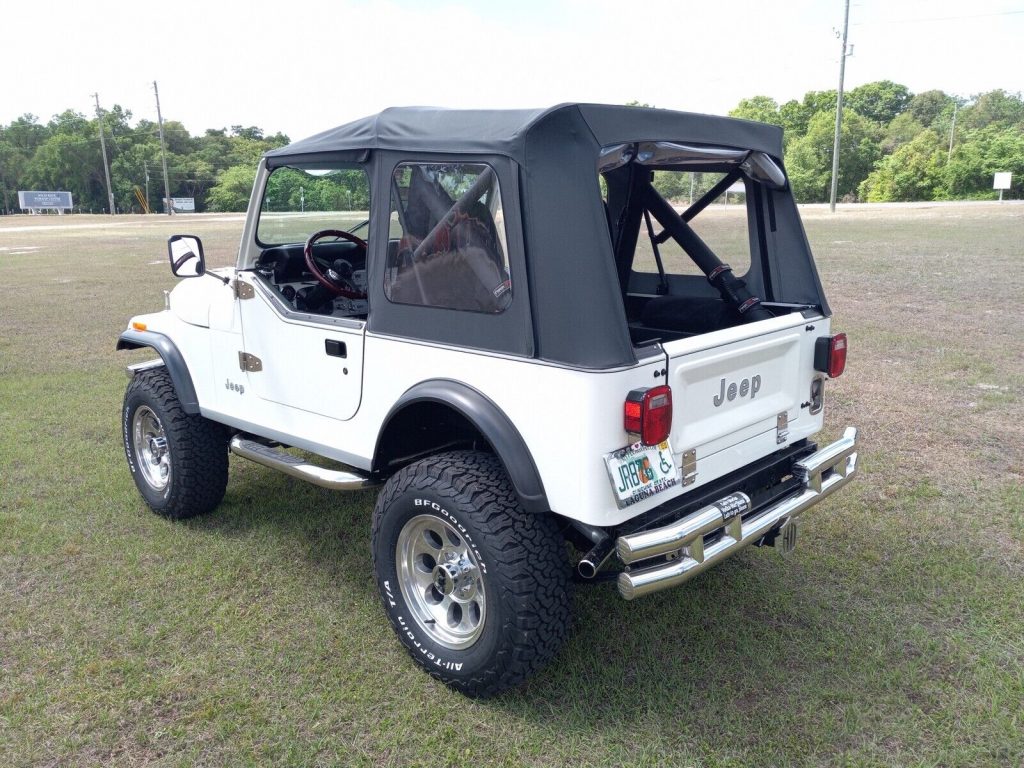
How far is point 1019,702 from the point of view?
116 inches

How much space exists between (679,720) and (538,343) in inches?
57.5

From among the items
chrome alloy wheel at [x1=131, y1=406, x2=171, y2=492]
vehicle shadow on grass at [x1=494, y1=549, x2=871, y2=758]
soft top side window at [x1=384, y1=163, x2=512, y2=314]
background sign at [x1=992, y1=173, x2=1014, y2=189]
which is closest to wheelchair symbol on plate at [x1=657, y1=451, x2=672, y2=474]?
soft top side window at [x1=384, y1=163, x2=512, y2=314]

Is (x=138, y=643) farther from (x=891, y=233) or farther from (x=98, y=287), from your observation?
(x=891, y=233)

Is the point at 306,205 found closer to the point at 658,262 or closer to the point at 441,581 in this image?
the point at 658,262

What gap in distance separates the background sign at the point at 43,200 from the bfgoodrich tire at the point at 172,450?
9367 centimetres

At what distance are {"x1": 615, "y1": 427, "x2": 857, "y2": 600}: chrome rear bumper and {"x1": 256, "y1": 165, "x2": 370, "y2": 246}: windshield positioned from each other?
198 centimetres

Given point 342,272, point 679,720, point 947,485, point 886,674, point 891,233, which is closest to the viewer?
point 679,720

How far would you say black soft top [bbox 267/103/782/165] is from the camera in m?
2.67

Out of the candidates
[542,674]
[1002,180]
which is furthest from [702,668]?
[1002,180]

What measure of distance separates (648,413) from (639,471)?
21 centimetres

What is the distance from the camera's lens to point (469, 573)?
3.00 meters

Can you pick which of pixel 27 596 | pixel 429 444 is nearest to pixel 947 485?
pixel 429 444

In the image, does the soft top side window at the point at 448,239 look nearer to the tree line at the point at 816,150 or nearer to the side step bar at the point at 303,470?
the side step bar at the point at 303,470

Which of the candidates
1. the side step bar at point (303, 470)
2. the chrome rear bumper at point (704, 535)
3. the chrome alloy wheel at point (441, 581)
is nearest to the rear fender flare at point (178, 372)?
the side step bar at point (303, 470)
